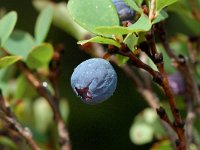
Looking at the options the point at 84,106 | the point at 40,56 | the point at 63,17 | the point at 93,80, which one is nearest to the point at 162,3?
the point at 93,80

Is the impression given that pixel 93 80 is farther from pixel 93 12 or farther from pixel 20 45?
pixel 20 45

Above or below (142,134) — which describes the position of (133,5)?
above

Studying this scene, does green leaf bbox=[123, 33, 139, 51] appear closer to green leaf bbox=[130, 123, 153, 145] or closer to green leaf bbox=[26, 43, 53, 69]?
green leaf bbox=[26, 43, 53, 69]

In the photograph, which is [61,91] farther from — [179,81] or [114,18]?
[114,18]

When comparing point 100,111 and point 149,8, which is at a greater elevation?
point 149,8

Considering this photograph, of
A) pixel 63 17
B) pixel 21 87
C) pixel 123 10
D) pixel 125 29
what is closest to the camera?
pixel 125 29

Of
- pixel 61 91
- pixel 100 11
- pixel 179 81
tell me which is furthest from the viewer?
pixel 61 91

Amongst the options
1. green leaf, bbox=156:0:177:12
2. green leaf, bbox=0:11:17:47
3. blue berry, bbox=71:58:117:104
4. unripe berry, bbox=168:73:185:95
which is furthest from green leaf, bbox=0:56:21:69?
unripe berry, bbox=168:73:185:95

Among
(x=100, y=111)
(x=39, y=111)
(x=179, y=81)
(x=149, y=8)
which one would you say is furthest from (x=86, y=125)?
(x=149, y=8)
